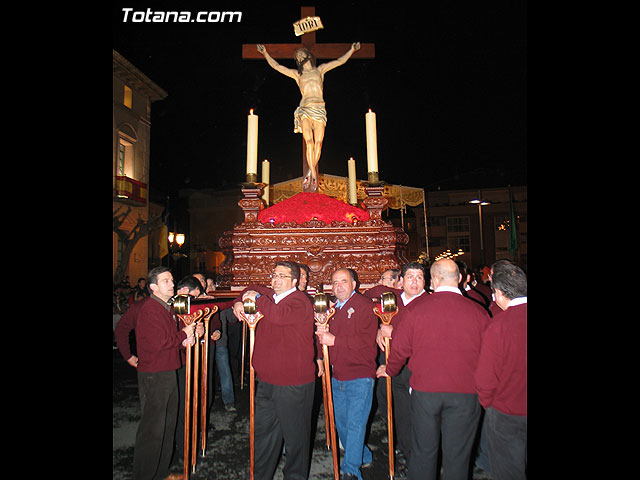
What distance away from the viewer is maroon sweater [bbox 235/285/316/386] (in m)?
2.99

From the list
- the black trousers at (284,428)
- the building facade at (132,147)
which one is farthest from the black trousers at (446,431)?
the building facade at (132,147)

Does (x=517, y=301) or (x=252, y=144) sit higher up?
(x=252, y=144)

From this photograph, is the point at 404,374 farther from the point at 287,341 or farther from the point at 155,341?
the point at 155,341

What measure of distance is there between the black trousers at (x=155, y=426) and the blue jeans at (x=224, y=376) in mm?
1754

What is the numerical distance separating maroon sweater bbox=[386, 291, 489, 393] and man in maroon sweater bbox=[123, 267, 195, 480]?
191 centimetres

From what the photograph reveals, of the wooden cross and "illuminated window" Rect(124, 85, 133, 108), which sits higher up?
"illuminated window" Rect(124, 85, 133, 108)

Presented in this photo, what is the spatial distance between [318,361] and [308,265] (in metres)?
1.37

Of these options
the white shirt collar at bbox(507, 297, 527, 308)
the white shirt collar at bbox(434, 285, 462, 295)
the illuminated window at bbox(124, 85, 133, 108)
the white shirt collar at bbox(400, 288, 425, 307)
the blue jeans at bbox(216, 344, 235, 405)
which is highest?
the illuminated window at bbox(124, 85, 133, 108)

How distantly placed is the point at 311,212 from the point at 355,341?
240cm

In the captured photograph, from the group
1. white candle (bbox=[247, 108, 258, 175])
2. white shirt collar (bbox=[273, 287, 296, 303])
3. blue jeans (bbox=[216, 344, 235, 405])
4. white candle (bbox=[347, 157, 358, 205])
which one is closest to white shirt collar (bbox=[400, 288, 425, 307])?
white shirt collar (bbox=[273, 287, 296, 303])

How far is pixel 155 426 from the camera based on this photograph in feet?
10.00

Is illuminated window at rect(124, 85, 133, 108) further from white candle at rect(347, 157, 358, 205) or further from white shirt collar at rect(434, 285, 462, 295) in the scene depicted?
white shirt collar at rect(434, 285, 462, 295)

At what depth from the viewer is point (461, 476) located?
8.56ft

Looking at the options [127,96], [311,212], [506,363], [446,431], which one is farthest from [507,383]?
[127,96]
